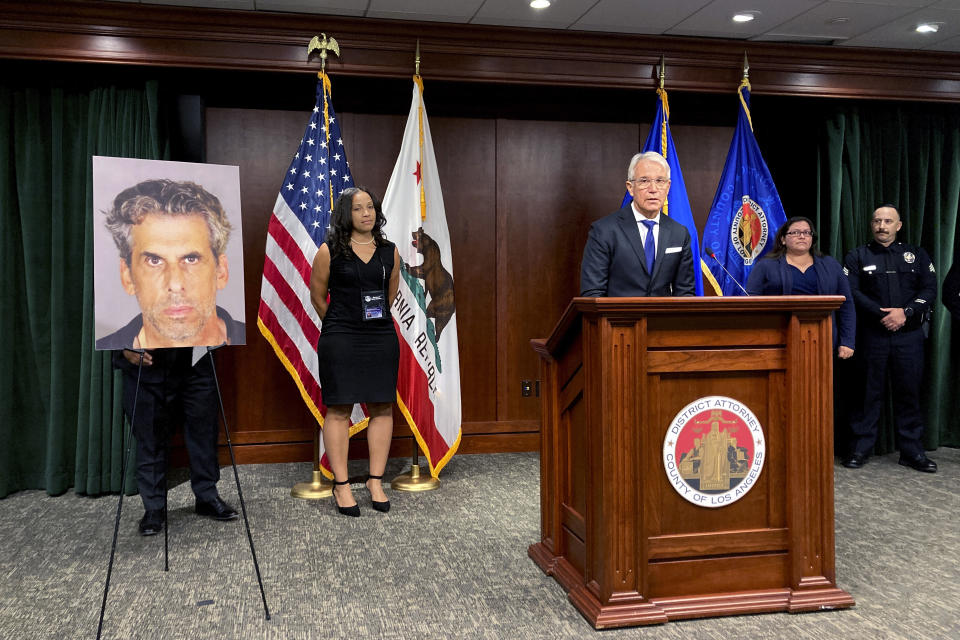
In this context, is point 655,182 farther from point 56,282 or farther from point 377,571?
point 56,282

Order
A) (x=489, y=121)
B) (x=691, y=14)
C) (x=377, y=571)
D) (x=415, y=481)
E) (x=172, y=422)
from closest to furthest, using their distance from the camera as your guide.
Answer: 1. (x=377, y=571)
2. (x=172, y=422)
3. (x=415, y=481)
4. (x=691, y=14)
5. (x=489, y=121)

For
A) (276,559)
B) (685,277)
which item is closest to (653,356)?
(685,277)

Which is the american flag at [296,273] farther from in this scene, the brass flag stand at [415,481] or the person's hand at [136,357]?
the person's hand at [136,357]

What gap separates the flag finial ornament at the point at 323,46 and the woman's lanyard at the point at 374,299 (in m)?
1.38

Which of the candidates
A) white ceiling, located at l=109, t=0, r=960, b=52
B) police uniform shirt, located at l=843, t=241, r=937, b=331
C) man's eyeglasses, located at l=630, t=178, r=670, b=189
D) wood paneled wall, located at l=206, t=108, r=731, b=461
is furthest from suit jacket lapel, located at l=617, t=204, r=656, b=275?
police uniform shirt, located at l=843, t=241, r=937, b=331

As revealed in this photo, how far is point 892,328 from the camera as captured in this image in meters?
4.96

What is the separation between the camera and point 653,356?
2.51 m

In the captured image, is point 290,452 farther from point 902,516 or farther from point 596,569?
point 902,516

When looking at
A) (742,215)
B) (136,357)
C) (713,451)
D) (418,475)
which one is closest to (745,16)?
(742,215)

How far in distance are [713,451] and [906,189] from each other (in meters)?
4.02

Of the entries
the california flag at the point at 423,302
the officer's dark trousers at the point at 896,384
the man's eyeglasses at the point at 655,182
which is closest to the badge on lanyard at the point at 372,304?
the california flag at the point at 423,302

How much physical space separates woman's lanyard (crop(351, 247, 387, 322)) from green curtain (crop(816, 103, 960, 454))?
3248 millimetres

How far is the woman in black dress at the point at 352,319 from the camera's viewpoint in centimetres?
385

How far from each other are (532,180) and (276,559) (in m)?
3.25
